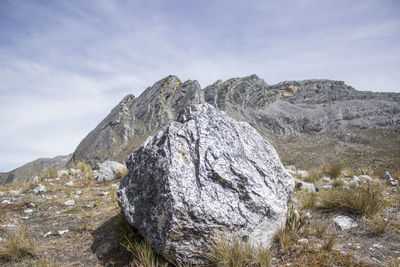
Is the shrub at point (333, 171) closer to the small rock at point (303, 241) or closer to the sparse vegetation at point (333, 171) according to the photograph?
the sparse vegetation at point (333, 171)

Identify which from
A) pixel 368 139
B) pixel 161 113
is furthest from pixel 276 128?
pixel 161 113

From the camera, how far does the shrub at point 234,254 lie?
3.20 metres

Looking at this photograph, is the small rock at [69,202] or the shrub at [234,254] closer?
the shrub at [234,254]

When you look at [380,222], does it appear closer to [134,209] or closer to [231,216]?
[231,216]

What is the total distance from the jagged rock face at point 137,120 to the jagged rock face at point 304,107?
4790 millimetres

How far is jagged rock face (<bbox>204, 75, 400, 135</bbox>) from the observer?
2831 centimetres

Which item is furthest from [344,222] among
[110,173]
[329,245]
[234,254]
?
[110,173]

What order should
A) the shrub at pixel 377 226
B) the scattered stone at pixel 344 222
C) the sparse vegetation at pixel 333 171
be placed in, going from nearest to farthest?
the shrub at pixel 377 226 < the scattered stone at pixel 344 222 < the sparse vegetation at pixel 333 171

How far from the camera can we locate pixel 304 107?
34.4m

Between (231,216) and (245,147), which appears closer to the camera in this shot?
(231,216)

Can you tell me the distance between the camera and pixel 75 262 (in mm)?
4219

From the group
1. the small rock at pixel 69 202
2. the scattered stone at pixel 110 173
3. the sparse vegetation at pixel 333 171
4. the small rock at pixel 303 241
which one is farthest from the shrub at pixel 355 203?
the scattered stone at pixel 110 173

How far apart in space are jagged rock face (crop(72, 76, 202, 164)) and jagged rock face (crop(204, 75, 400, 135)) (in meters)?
4.79

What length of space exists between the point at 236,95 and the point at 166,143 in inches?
1115
